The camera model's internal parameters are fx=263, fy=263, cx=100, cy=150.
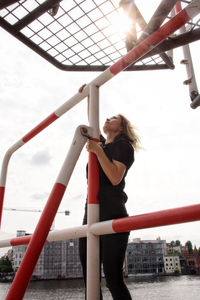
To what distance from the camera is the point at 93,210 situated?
1104 millimetres

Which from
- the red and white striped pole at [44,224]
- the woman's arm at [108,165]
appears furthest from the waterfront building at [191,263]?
the red and white striped pole at [44,224]

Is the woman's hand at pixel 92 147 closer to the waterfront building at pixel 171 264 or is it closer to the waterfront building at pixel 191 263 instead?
the waterfront building at pixel 171 264

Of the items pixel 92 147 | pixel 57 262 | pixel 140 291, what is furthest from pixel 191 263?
pixel 92 147

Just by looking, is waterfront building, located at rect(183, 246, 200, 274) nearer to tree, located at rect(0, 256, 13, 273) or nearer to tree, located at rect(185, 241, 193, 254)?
tree, located at rect(185, 241, 193, 254)

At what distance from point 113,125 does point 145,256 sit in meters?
87.4

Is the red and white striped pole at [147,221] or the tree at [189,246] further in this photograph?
the tree at [189,246]

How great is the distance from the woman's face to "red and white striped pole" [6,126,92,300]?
656 millimetres

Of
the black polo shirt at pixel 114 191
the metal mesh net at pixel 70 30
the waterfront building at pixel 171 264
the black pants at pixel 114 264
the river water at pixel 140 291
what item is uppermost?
the metal mesh net at pixel 70 30

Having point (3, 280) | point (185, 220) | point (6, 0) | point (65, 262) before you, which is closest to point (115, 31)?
point (6, 0)

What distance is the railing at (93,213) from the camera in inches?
32.8

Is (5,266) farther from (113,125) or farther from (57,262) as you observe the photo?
(113,125)

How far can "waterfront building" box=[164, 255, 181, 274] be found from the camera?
86.1 m

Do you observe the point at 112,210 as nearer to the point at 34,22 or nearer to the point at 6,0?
the point at 6,0

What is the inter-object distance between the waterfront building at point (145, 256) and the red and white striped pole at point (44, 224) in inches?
3298
